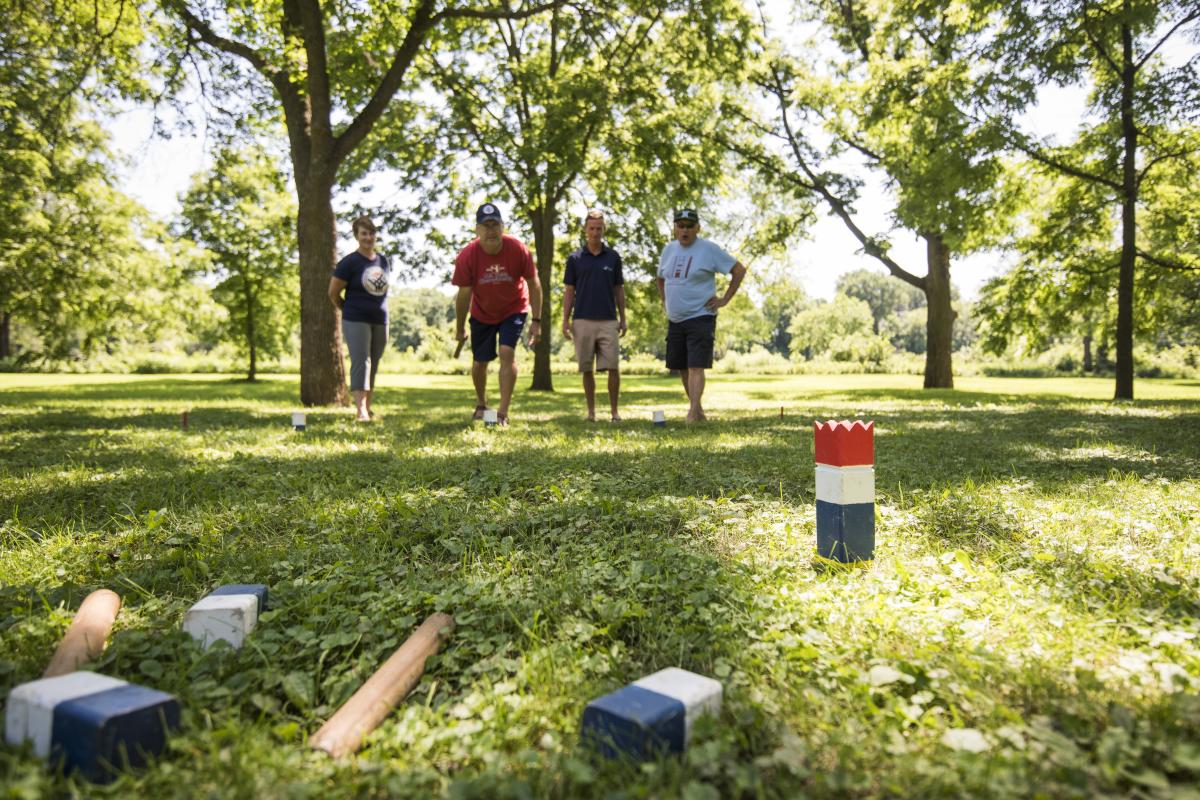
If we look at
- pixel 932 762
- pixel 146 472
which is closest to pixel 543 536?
pixel 932 762

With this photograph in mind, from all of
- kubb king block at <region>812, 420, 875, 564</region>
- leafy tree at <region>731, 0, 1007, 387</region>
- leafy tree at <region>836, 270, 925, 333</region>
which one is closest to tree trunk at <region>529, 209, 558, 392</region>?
leafy tree at <region>731, 0, 1007, 387</region>

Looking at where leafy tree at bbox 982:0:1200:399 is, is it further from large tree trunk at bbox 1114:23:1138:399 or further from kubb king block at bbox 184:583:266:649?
→ kubb king block at bbox 184:583:266:649

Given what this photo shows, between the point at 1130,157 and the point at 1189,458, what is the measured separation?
11238 millimetres

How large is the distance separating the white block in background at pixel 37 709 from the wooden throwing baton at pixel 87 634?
0.32 meters

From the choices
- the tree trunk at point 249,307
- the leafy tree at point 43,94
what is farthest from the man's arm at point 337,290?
the tree trunk at point 249,307

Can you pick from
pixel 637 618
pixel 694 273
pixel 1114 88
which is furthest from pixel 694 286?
pixel 1114 88

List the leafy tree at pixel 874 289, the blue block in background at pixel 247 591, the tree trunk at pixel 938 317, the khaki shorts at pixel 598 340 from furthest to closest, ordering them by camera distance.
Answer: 1. the leafy tree at pixel 874 289
2. the tree trunk at pixel 938 317
3. the khaki shorts at pixel 598 340
4. the blue block in background at pixel 247 591

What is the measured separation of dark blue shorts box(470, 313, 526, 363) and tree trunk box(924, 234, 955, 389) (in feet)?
54.3

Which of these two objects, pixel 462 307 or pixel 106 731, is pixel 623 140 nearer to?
pixel 462 307

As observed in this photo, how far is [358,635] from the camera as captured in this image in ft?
7.97

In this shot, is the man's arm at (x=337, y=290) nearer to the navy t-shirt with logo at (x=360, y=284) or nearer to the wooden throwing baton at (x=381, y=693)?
the navy t-shirt with logo at (x=360, y=284)

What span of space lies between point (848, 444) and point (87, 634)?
8.79ft

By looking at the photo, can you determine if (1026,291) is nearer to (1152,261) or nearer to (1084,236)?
(1084,236)

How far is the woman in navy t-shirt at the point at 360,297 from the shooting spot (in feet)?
29.5
